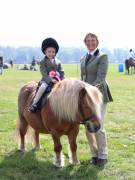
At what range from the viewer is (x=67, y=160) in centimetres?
750

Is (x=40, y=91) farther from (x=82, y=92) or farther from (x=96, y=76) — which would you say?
(x=82, y=92)

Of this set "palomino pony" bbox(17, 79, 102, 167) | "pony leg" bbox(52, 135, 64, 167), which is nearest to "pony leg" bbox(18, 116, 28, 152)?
"palomino pony" bbox(17, 79, 102, 167)

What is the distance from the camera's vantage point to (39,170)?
6895 mm

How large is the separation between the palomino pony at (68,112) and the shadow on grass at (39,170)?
0.66ft

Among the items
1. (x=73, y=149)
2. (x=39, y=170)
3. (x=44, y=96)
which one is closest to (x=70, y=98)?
(x=44, y=96)

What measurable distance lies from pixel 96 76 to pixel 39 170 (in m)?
1.87

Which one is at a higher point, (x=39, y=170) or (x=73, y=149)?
(x=73, y=149)

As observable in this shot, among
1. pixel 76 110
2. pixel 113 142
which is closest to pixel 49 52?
pixel 76 110

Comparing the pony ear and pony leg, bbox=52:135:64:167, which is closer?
the pony ear

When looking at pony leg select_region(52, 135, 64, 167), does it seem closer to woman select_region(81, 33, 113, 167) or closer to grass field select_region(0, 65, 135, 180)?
grass field select_region(0, 65, 135, 180)

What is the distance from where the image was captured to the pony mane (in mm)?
6180

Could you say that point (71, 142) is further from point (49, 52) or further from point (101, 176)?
point (49, 52)

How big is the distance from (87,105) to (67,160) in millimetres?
1721

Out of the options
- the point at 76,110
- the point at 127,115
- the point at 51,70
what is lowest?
the point at 127,115
